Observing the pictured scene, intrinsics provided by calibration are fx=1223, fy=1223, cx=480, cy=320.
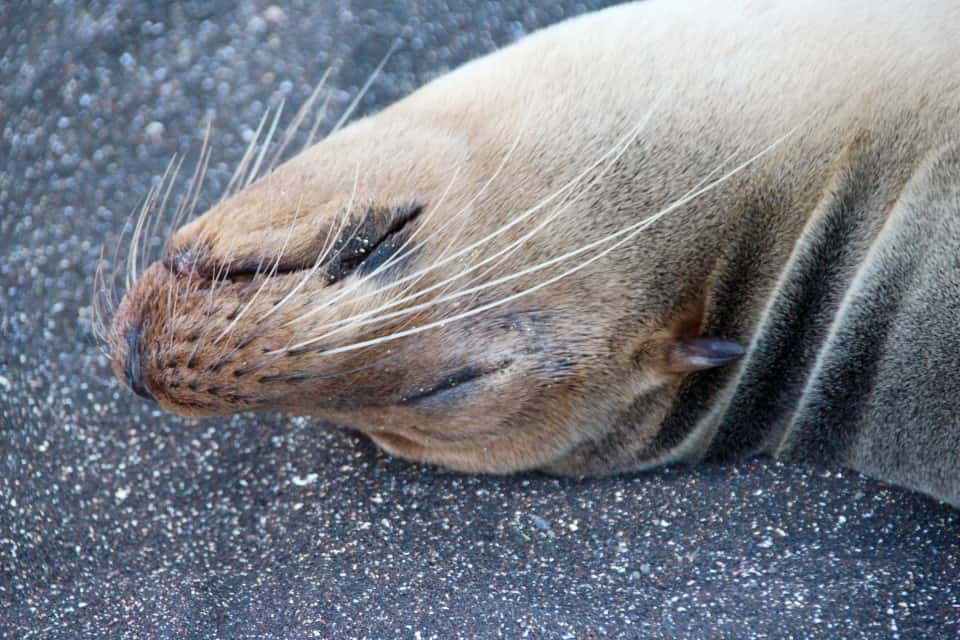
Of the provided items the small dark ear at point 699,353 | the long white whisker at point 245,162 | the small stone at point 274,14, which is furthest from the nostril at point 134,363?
the small stone at point 274,14

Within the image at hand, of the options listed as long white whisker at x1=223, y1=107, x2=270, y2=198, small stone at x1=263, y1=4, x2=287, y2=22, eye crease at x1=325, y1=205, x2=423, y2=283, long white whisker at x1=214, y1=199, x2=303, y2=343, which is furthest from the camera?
small stone at x1=263, y1=4, x2=287, y2=22

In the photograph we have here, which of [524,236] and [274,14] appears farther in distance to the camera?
[274,14]

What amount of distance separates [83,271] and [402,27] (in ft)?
3.74

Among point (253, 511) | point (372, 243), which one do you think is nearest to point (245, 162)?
point (372, 243)

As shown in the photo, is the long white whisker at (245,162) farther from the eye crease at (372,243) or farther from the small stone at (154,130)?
the eye crease at (372,243)

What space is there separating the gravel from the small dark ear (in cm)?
33

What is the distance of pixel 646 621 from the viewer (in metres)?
2.33

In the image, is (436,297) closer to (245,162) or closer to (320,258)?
(320,258)

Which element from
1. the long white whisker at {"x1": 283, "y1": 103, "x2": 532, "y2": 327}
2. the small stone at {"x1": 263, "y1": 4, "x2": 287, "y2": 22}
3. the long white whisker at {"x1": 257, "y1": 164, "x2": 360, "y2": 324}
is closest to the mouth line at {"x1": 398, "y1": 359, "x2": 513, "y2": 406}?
the long white whisker at {"x1": 283, "y1": 103, "x2": 532, "y2": 327}

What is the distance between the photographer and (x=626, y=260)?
245 centimetres

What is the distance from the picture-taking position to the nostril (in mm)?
2203

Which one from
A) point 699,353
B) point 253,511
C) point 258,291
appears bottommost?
point 253,511

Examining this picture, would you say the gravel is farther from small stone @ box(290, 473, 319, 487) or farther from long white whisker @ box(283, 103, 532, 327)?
long white whisker @ box(283, 103, 532, 327)

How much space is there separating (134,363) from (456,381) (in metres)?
0.60
